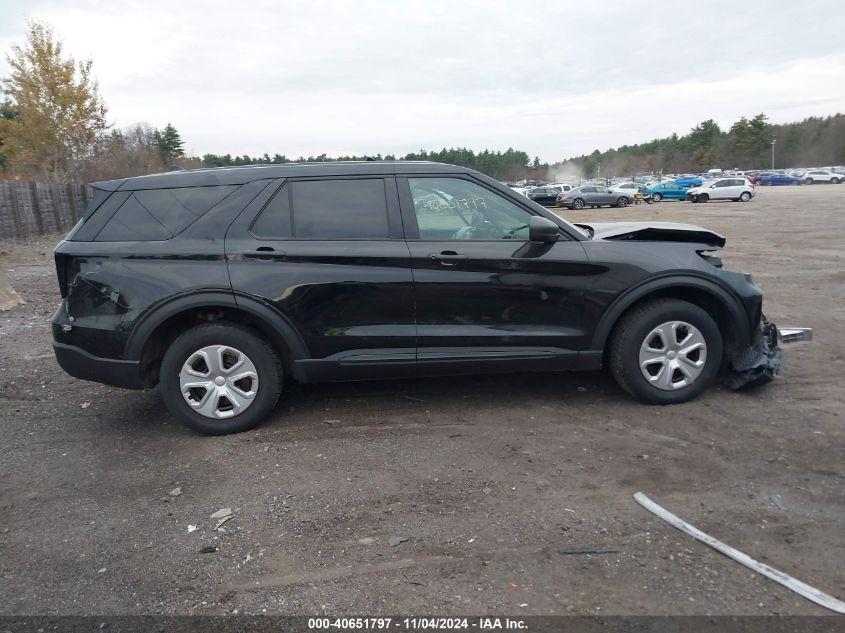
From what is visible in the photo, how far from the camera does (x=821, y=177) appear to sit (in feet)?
215

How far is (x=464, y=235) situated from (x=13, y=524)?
3231 millimetres

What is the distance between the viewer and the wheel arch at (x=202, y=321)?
420 centimetres

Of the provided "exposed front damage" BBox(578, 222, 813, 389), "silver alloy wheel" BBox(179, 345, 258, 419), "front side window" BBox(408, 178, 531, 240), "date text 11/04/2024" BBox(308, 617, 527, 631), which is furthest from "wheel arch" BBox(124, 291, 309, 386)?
"exposed front damage" BBox(578, 222, 813, 389)

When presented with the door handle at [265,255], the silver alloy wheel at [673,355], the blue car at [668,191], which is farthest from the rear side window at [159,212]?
the blue car at [668,191]

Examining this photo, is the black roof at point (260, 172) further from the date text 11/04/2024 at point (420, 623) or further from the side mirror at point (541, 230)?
the date text 11/04/2024 at point (420, 623)

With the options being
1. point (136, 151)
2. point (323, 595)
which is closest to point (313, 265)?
point (323, 595)

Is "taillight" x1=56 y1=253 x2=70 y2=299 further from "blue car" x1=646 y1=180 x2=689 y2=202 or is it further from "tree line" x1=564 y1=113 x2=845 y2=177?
"tree line" x1=564 y1=113 x2=845 y2=177

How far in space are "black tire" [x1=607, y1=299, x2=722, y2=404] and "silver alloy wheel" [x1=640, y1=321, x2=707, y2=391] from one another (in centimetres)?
3

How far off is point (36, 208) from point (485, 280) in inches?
880

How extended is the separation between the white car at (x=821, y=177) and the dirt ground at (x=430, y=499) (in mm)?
72638

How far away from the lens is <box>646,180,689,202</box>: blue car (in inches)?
1703

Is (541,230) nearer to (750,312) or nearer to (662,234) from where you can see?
(662,234)

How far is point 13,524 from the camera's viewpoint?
11.1 feet

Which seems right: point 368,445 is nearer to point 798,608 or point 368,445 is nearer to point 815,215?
point 798,608
